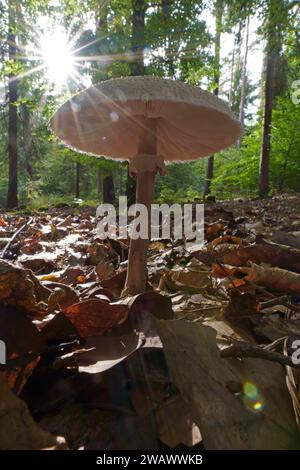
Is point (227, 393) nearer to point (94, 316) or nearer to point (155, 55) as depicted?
point (94, 316)

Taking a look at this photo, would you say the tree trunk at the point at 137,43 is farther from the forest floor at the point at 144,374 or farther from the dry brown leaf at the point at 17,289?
the dry brown leaf at the point at 17,289

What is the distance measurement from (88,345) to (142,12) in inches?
347

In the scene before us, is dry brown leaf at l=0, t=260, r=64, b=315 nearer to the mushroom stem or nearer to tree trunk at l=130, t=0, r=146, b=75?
the mushroom stem

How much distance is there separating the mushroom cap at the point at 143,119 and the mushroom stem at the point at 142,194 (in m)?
0.07

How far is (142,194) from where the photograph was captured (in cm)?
188

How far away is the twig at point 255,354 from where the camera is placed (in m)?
0.96

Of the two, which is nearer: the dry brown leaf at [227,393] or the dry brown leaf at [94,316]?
the dry brown leaf at [227,393]

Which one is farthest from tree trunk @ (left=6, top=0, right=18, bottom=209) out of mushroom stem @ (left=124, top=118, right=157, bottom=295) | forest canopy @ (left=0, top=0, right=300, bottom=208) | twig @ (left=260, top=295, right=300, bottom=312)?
twig @ (left=260, top=295, right=300, bottom=312)

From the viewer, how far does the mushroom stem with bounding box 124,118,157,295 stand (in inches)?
70.1

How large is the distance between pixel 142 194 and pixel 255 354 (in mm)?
1086

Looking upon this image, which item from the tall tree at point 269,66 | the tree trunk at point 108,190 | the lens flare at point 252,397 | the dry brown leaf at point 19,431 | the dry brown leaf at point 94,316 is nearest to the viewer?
the dry brown leaf at point 19,431

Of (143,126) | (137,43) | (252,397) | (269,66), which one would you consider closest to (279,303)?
(252,397)

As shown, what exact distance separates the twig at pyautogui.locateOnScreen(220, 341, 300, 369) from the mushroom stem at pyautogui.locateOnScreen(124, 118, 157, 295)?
80 centimetres

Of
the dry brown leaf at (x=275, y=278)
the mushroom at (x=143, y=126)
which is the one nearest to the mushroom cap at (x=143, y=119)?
the mushroom at (x=143, y=126)
